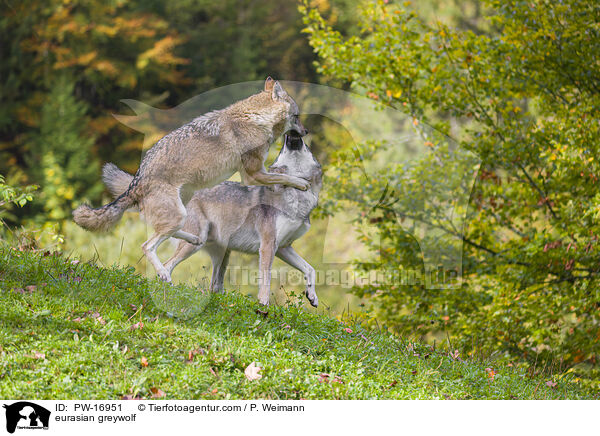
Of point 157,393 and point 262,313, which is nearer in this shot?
point 157,393

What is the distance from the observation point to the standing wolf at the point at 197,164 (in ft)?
17.8

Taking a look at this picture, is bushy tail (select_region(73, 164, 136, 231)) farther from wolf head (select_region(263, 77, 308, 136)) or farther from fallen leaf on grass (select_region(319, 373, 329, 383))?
fallen leaf on grass (select_region(319, 373, 329, 383))

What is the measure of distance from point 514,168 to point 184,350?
17.8 feet

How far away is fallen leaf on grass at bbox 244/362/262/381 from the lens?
14.4 feet

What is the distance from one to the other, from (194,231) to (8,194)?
1778 mm

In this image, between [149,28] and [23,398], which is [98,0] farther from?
[23,398]

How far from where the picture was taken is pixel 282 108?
5.60 metres

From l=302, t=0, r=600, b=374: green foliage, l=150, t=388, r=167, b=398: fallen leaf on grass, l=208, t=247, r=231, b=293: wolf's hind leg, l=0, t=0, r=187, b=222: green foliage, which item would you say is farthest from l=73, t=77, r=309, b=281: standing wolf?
l=0, t=0, r=187, b=222: green foliage
